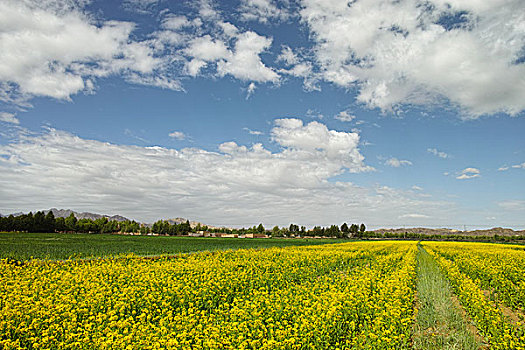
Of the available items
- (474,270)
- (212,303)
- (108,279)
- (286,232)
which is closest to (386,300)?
(212,303)

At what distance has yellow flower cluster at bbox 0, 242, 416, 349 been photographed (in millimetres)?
6090

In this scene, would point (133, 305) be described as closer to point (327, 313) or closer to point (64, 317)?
point (64, 317)

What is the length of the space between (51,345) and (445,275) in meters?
18.9

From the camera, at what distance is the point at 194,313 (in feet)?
28.7

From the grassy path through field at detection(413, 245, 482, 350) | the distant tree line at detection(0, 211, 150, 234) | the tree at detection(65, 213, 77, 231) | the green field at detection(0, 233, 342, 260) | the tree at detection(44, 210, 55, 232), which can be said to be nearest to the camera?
the grassy path through field at detection(413, 245, 482, 350)

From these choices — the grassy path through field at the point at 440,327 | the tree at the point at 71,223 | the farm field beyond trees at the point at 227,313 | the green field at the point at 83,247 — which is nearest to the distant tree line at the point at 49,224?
the tree at the point at 71,223

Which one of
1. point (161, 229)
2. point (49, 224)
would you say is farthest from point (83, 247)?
point (161, 229)

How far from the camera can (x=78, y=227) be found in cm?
11769

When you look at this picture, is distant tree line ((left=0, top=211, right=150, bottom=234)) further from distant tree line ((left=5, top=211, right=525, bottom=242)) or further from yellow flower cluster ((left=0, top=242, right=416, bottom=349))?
yellow flower cluster ((left=0, top=242, right=416, bottom=349))

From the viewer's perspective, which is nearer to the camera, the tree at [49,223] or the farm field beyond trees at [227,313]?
the farm field beyond trees at [227,313]

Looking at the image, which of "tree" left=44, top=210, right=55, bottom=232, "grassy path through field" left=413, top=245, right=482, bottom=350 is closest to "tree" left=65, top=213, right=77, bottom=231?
"tree" left=44, top=210, right=55, bottom=232

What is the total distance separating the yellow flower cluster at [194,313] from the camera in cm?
609

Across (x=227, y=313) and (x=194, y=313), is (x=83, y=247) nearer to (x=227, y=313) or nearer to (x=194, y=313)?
(x=194, y=313)

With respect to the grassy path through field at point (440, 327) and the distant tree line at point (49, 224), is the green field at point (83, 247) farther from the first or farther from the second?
the distant tree line at point (49, 224)
